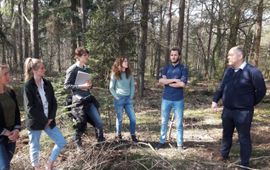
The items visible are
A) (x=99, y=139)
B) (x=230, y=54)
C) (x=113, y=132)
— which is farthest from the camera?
(x=113, y=132)

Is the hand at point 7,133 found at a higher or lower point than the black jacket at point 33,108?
lower

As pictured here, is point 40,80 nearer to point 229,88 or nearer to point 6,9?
point 229,88

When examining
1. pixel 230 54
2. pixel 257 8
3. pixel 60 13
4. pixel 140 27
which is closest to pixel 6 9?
pixel 60 13

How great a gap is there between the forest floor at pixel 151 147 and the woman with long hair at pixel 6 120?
4.00 feet

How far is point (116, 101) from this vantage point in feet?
25.7

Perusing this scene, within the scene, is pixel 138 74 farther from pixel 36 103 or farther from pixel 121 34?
pixel 36 103

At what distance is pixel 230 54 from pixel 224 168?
6.47 ft

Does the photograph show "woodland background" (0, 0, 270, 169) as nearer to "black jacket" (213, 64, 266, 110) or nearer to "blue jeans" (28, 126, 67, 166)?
"blue jeans" (28, 126, 67, 166)

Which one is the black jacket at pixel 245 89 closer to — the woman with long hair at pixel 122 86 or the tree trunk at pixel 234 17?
the woman with long hair at pixel 122 86

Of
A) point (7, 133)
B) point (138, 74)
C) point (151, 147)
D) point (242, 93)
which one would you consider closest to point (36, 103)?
point (7, 133)

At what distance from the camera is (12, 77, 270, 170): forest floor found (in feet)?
19.6

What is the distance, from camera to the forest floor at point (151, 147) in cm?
596

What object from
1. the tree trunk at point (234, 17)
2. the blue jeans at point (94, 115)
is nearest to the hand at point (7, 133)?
the blue jeans at point (94, 115)

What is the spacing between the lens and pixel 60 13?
24719mm
